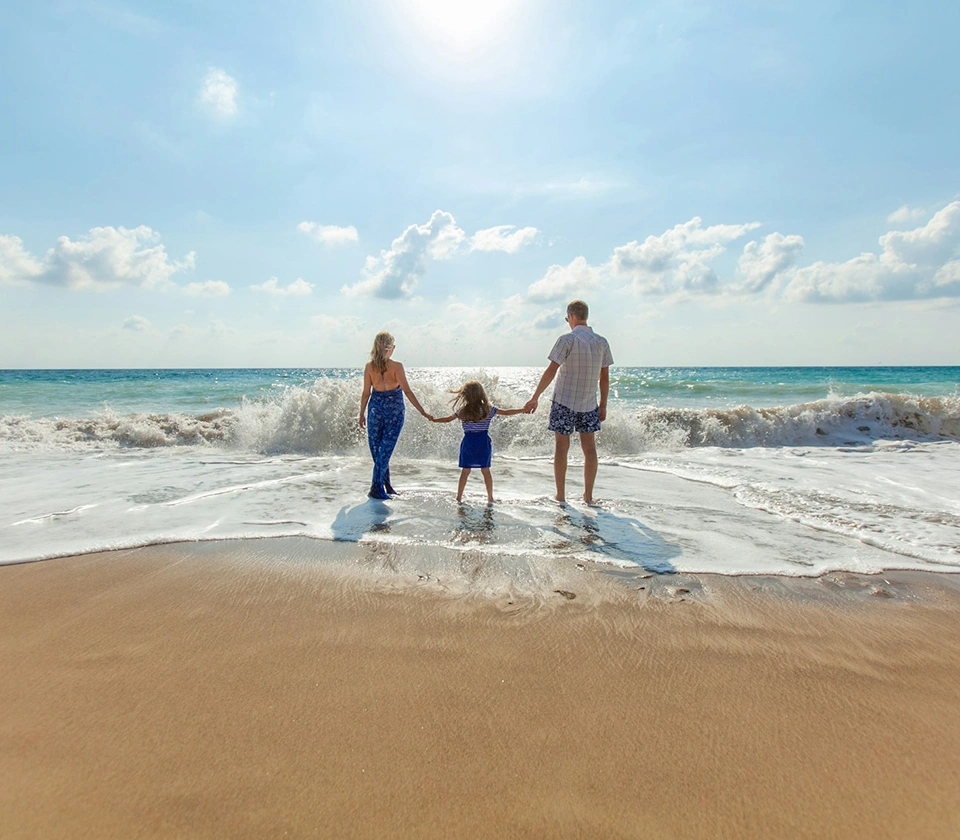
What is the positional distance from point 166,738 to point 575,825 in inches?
56.3

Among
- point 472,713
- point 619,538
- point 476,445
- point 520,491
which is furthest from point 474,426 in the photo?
point 472,713

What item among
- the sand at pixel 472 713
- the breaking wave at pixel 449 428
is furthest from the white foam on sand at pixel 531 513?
the breaking wave at pixel 449 428

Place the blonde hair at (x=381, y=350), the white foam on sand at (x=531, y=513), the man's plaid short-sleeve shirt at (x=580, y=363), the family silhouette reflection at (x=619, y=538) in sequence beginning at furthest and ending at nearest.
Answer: the blonde hair at (x=381, y=350) → the man's plaid short-sleeve shirt at (x=580, y=363) → the white foam on sand at (x=531, y=513) → the family silhouette reflection at (x=619, y=538)

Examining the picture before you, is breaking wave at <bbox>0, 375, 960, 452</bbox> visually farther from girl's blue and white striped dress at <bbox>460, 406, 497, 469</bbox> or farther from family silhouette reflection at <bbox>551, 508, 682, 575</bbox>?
family silhouette reflection at <bbox>551, 508, 682, 575</bbox>

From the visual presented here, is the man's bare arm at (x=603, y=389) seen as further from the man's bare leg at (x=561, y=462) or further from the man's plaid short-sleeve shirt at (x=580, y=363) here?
the man's bare leg at (x=561, y=462)

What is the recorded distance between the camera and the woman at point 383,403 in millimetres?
6121

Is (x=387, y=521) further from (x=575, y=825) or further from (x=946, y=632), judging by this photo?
(x=946, y=632)

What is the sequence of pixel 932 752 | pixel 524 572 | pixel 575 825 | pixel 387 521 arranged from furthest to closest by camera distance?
pixel 387 521 → pixel 524 572 → pixel 932 752 → pixel 575 825

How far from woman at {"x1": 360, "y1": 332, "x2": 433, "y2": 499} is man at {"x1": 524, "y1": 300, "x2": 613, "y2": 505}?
4.92 feet

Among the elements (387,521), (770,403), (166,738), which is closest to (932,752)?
(166,738)

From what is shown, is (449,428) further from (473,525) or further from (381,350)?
(473,525)

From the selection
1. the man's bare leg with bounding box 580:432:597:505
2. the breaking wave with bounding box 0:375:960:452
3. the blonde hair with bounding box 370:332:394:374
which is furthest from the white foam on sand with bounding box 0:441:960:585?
the breaking wave with bounding box 0:375:960:452

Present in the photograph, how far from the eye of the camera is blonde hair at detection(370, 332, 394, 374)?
6090 mm

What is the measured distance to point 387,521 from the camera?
497cm
